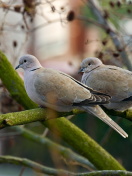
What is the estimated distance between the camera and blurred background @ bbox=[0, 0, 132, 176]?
464 centimetres

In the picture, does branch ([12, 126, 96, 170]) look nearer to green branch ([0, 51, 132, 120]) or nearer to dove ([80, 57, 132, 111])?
green branch ([0, 51, 132, 120])

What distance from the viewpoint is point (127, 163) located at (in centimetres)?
884

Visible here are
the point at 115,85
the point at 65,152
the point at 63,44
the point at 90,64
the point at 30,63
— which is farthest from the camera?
the point at 63,44

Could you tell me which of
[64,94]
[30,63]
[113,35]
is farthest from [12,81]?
[113,35]

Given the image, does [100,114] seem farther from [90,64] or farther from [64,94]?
[90,64]

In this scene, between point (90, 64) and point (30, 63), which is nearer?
point (30, 63)

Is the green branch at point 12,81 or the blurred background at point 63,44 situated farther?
the blurred background at point 63,44

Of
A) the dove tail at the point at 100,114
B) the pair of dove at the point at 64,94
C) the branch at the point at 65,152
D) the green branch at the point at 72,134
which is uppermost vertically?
the pair of dove at the point at 64,94

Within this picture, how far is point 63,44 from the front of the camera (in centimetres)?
1942

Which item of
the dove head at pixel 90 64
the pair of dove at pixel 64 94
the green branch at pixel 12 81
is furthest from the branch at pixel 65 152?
the pair of dove at pixel 64 94

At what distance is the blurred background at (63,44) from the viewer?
4.64 meters

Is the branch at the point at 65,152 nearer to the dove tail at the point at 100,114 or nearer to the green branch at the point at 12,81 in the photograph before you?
the green branch at the point at 12,81

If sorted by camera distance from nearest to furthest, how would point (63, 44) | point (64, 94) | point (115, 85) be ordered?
point (64, 94)
point (115, 85)
point (63, 44)

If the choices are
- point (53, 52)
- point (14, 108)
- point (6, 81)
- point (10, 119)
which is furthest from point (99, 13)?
point (53, 52)
